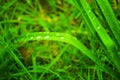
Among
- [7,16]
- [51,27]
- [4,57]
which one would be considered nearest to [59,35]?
[4,57]

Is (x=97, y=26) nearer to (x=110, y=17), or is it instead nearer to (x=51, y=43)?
(x=110, y=17)

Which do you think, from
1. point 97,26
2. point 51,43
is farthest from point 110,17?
point 51,43

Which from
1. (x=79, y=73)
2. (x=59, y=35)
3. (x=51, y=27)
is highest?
(x=59, y=35)

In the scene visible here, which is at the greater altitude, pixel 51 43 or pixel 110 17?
pixel 110 17

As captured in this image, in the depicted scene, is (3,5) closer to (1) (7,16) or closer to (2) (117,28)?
(1) (7,16)

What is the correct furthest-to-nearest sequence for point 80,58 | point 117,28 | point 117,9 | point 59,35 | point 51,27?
point 51,27
point 117,9
point 80,58
point 59,35
point 117,28
